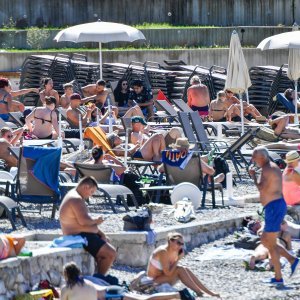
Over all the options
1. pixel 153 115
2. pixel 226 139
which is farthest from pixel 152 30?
pixel 226 139

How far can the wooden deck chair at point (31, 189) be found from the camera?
59.8 ft

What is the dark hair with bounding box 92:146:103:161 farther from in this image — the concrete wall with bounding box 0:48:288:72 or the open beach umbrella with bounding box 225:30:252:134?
the concrete wall with bounding box 0:48:288:72

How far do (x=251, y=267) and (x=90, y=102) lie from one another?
35.6ft

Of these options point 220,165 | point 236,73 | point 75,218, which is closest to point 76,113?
point 236,73

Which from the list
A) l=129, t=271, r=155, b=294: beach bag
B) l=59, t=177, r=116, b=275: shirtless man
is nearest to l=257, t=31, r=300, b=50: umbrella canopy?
l=59, t=177, r=116, b=275: shirtless man

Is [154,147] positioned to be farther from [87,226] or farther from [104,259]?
[104,259]

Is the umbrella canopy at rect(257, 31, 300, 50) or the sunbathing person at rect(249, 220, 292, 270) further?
the umbrella canopy at rect(257, 31, 300, 50)

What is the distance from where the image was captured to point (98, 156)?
779 inches

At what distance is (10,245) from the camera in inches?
587

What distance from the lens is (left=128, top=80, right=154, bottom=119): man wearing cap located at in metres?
28.7

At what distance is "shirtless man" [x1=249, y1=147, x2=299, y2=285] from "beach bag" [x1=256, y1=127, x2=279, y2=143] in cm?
851

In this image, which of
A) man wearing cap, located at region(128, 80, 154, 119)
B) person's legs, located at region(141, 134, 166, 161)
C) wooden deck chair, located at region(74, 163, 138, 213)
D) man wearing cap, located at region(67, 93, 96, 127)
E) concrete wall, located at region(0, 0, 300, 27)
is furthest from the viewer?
concrete wall, located at region(0, 0, 300, 27)

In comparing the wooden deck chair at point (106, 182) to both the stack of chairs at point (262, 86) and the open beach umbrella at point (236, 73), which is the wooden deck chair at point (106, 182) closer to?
the open beach umbrella at point (236, 73)

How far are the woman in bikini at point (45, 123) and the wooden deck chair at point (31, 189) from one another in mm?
5243
